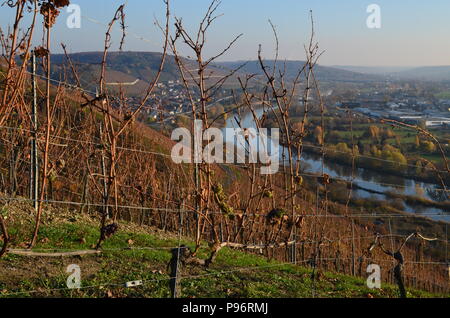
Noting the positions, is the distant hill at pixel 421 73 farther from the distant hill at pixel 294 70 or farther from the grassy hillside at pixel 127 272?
the grassy hillside at pixel 127 272

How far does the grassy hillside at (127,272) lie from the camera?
146 inches

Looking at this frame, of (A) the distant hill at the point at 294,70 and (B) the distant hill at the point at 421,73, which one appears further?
(B) the distant hill at the point at 421,73

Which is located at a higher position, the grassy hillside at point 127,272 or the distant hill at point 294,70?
the distant hill at point 294,70

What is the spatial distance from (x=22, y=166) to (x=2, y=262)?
4258mm

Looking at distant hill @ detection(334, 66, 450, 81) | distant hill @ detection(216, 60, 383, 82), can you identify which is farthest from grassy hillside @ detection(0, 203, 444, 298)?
distant hill @ detection(334, 66, 450, 81)

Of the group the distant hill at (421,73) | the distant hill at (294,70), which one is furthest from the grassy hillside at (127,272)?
the distant hill at (421,73)

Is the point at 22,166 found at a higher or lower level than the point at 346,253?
higher

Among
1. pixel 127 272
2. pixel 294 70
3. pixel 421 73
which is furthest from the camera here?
pixel 421 73

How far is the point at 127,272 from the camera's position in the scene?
4.30m

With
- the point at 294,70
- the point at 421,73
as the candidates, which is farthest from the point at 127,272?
the point at 421,73

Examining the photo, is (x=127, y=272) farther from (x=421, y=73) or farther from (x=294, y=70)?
(x=421, y=73)
